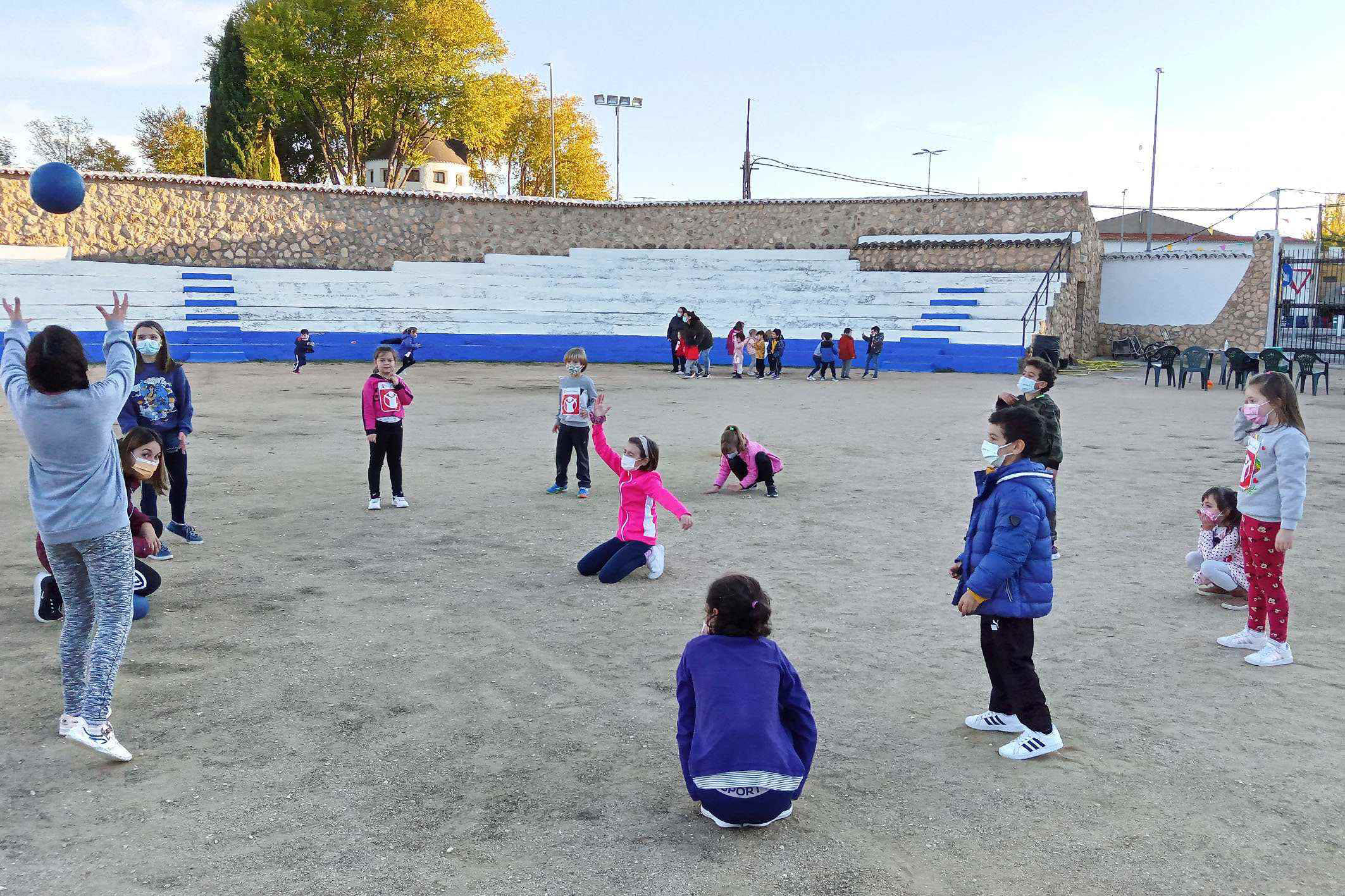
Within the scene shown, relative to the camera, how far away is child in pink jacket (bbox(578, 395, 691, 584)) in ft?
23.2

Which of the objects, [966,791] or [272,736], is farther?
[272,736]

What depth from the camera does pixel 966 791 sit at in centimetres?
411

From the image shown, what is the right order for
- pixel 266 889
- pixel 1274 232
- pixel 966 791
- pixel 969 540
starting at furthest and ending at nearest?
1. pixel 1274 232
2. pixel 969 540
3. pixel 966 791
4. pixel 266 889

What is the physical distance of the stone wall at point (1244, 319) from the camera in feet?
96.2

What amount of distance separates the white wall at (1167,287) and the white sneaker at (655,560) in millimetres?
28398

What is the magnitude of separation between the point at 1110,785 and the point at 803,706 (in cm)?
138

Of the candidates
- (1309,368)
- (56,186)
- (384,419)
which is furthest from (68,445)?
(1309,368)

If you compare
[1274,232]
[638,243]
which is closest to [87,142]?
[638,243]

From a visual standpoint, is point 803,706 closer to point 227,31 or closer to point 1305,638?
point 1305,638

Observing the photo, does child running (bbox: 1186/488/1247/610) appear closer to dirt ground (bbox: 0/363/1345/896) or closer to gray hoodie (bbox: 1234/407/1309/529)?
dirt ground (bbox: 0/363/1345/896)

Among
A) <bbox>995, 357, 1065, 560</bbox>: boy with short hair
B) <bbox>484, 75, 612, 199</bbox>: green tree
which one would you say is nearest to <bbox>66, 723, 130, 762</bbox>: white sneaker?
<bbox>995, 357, 1065, 560</bbox>: boy with short hair

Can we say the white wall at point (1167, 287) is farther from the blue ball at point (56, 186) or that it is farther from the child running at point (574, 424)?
the blue ball at point (56, 186)

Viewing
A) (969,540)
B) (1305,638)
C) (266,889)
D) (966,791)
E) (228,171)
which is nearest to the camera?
(266,889)

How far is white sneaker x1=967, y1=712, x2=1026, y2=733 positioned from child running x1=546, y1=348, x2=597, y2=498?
5834 millimetres
